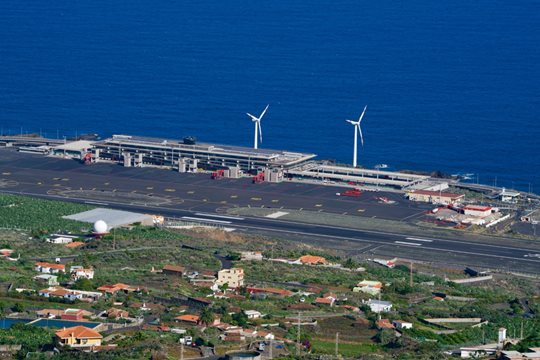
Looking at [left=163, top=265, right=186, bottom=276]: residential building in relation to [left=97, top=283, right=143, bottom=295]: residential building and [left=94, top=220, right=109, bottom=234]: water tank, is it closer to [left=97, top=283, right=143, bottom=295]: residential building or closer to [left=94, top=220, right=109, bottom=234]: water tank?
[left=97, top=283, right=143, bottom=295]: residential building

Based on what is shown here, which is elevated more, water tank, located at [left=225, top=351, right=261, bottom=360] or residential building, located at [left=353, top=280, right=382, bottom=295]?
residential building, located at [left=353, top=280, right=382, bottom=295]

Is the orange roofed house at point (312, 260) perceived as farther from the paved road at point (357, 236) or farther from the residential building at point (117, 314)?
the residential building at point (117, 314)

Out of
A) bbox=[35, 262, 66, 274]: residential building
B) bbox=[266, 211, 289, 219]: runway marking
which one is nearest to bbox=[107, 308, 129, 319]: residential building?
bbox=[35, 262, 66, 274]: residential building

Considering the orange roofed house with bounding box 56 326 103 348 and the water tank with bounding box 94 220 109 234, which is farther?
the water tank with bounding box 94 220 109 234

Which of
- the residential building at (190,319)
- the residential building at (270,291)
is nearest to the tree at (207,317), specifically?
the residential building at (190,319)

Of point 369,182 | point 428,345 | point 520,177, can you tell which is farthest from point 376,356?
point 520,177

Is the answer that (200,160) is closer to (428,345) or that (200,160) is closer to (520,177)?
(520,177)
